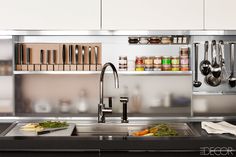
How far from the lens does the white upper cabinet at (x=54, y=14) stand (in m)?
2.83

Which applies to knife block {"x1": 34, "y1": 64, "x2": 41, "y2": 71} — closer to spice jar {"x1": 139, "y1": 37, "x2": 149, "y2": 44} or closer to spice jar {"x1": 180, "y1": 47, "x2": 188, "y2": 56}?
spice jar {"x1": 139, "y1": 37, "x2": 149, "y2": 44}

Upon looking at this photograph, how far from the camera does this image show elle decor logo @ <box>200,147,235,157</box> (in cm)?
249

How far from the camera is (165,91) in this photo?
3242 mm

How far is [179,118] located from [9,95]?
4.38ft

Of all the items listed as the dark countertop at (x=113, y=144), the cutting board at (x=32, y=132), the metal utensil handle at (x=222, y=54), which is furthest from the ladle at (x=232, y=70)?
the cutting board at (x=32, y=132)

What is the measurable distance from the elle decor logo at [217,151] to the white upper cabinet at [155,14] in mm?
853

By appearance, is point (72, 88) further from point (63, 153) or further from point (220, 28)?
point (220, 28)

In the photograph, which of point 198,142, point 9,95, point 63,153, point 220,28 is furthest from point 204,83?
point 9,95

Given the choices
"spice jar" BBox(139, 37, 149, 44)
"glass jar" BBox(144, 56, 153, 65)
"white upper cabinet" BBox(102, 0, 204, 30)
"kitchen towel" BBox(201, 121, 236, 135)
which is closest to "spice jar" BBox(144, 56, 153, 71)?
"glass jar" BBox(144, 56, 153, 65)

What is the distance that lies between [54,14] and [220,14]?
1.15 meters

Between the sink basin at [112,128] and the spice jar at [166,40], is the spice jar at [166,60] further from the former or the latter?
the sink basin at [112,128]

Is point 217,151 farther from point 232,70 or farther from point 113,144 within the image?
point 232,70

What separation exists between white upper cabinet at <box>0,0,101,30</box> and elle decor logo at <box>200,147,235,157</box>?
3.59ft

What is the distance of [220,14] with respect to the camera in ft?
9.29
